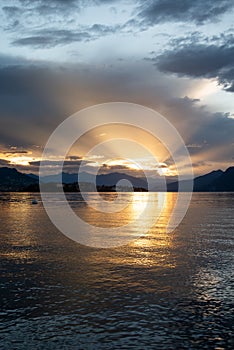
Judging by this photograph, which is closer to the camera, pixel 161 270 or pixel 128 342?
pixel 128 342

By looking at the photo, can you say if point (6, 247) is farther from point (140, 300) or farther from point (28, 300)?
point (140, 300)

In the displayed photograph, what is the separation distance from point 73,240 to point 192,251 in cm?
1541

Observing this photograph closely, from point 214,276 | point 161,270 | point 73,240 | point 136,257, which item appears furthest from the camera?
point 73,240

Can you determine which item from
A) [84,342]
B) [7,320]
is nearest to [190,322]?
[84,342]

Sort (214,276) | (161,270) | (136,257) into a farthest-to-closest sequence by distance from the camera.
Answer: (136,257) → (161,270) → (214,276)

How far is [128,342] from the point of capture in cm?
1652

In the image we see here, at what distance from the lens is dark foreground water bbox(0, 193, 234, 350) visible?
17.0 meters

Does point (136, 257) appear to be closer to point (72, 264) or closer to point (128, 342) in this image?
point (72, 264)

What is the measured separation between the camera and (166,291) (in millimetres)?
24109

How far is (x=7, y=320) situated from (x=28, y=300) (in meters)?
3.26

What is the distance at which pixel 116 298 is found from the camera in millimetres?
22562

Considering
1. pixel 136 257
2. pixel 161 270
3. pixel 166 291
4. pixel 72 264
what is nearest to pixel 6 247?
pixel 72 264

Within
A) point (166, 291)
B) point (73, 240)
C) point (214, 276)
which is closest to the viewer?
point (166, 291)

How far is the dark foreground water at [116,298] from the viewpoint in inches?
669
